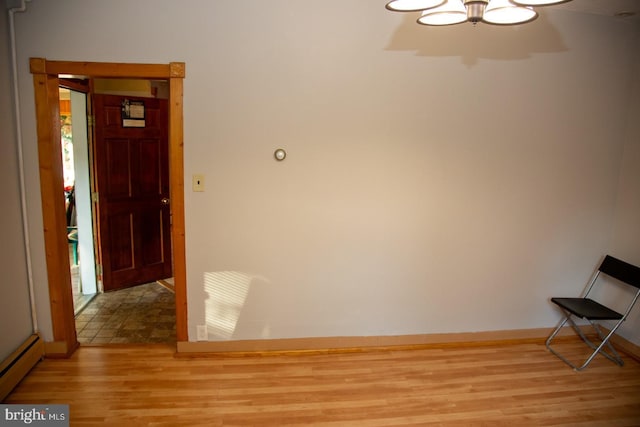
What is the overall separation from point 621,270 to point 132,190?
452 centimetres

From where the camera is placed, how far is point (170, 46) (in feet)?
9.44

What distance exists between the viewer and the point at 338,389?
2881 millimetres

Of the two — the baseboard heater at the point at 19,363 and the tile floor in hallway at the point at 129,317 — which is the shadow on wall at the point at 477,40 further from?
the baseboard heater at the point at 19,363

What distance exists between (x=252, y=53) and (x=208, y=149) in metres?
0.73

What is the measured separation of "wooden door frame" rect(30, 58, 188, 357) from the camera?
2830mm

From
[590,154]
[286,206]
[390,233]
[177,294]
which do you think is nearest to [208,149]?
[286,206]

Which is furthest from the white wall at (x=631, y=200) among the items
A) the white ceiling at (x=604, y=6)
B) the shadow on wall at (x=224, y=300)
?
the shadow on wall at (x=224, y=300)

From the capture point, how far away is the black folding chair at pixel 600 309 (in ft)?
10.5

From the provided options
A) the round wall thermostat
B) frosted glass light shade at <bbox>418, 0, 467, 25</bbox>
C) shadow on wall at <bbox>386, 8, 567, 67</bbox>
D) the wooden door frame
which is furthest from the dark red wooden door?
frosted glass light shade at <bbox>418, 0, 467, 25</bbox>

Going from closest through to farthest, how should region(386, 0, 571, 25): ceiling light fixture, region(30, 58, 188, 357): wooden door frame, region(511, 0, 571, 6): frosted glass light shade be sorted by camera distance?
region(511, 0, 571, 6): frosted glass light shade, region(386, 0, 571, 25): ceiling light fixture, region(30, 58, 188, 357): wooden door frame

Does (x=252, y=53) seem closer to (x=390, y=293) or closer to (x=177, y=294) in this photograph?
(x=177, y=294)

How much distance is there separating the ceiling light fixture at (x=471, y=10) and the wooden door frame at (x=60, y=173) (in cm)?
178

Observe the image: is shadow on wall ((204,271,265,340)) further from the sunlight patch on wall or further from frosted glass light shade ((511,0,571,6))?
frosted glass light shade ((511,0,571,6))

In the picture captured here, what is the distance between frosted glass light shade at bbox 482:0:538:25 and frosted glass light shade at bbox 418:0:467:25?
0.10 m
